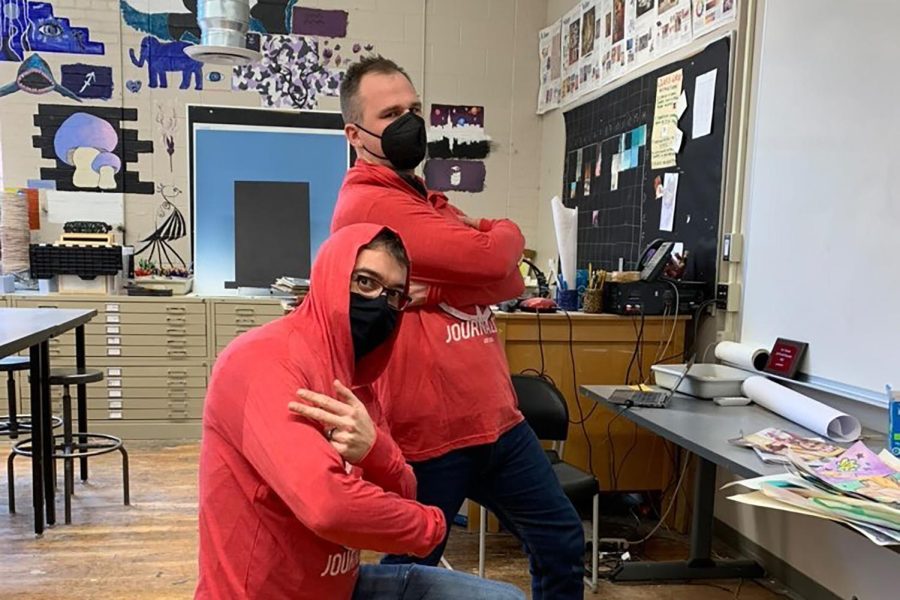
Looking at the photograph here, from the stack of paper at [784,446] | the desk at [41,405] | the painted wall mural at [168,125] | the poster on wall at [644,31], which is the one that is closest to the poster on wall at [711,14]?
the poster on wall at [644,31]

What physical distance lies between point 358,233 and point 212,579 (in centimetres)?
56

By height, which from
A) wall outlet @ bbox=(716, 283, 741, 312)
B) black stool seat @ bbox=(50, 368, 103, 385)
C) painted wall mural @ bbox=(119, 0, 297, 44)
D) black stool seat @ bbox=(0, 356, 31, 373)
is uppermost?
painted wall mural @ bbox=(119, 0, 297, 44)

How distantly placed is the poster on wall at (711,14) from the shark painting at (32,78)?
417cm

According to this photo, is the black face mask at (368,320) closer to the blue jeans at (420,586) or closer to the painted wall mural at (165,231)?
the blue jeans at (420,586)

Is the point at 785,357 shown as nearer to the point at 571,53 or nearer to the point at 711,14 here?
the point at 711,14

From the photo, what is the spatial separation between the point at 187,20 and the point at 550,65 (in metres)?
2.58

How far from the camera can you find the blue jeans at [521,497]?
1523 millimetres

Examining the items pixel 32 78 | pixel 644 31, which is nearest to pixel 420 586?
pixel 644 31

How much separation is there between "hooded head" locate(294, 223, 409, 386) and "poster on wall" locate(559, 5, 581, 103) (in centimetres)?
376

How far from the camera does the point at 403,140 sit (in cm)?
151

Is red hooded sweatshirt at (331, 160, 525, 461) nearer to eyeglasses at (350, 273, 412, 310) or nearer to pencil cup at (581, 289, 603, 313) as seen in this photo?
eyeglasses at (350, 273, 412, 310)

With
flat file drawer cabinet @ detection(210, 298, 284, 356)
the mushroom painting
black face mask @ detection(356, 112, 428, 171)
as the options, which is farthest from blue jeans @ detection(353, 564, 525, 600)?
the mushroom painting

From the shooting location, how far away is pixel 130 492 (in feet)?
11.8

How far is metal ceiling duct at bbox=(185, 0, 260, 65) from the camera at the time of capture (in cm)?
342
